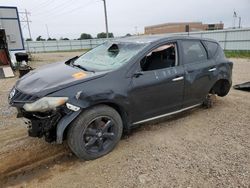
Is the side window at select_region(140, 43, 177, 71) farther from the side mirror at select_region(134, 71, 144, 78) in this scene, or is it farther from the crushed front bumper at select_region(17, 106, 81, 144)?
the crushed front bumper at select_region(17, 106, 81, 144)

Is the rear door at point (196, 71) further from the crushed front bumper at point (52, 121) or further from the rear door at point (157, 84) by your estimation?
the crushed front bumper at point (52, 121)

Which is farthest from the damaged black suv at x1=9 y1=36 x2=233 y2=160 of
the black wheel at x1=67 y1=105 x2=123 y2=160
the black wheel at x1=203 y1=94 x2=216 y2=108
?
A: the black wheel at x1=203 y1=94 x2=216 y2=108

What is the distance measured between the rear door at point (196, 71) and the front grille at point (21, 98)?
8.15 ft

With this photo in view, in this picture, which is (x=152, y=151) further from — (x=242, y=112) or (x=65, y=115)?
(x=242, y=112)

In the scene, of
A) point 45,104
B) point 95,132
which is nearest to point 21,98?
point 45,104

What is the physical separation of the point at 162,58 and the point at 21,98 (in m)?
2.33

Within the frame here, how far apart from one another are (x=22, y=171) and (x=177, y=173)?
1970 millimetres

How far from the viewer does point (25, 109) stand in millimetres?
2705

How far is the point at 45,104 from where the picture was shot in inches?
104

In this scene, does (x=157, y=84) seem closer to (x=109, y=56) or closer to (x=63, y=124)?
(x=109, y=56)

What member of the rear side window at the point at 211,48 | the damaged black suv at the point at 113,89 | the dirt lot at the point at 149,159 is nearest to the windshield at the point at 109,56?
the damaged black suv at the point at 113,89

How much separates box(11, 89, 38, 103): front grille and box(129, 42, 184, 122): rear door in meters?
1.31

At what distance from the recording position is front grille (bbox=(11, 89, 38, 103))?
A: 272 centimetres

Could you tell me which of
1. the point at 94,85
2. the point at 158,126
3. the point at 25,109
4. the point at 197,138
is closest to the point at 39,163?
the point at 25,109
